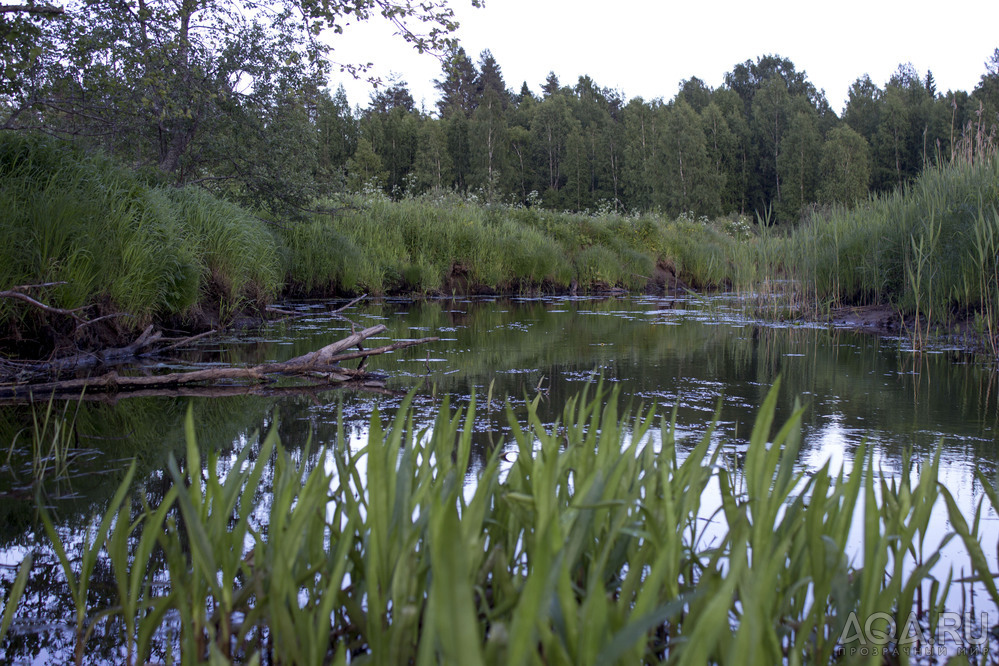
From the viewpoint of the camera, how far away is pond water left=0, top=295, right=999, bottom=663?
2289mm

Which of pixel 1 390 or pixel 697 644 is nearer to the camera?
pixel 697 644

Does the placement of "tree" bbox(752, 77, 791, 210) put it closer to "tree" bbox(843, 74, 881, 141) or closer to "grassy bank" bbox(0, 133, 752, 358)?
"tree" bbox(843, 74, 881, 141)

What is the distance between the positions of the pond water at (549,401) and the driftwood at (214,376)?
0.13 metres

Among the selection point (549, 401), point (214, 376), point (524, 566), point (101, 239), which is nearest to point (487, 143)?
point (101, 239)

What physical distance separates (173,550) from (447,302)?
1082 cm

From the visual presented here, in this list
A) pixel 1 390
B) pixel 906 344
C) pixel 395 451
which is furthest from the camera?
pixel 906 344

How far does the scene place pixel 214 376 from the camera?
396cm

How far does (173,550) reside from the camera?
4.28 ft

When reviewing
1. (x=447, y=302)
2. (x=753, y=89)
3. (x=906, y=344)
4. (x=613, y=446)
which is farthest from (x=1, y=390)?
(x=753, y=89)

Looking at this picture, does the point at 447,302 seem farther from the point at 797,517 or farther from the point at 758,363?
the point at 797,517

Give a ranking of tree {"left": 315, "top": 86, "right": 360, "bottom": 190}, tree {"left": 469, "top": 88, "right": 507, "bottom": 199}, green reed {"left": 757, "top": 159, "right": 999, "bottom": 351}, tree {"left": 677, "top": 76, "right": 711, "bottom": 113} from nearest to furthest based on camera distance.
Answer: green reed {"left": 757, "top": 159, "right": 999, "bottom": 351}, tree {"left": 315, "top": 86, "right": 360, "bottom": 190}, tree {"left": 469, "top": 88, "right": 507, "bottom": 199}, tree {"left": 677, "top": 76, "right": 711, "bottom": 113}

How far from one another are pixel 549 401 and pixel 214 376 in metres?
1.82

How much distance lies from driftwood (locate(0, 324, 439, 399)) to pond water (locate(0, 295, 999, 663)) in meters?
0.13

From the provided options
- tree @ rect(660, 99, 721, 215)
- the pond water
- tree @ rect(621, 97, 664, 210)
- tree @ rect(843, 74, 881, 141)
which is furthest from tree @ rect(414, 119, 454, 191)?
the pond water
